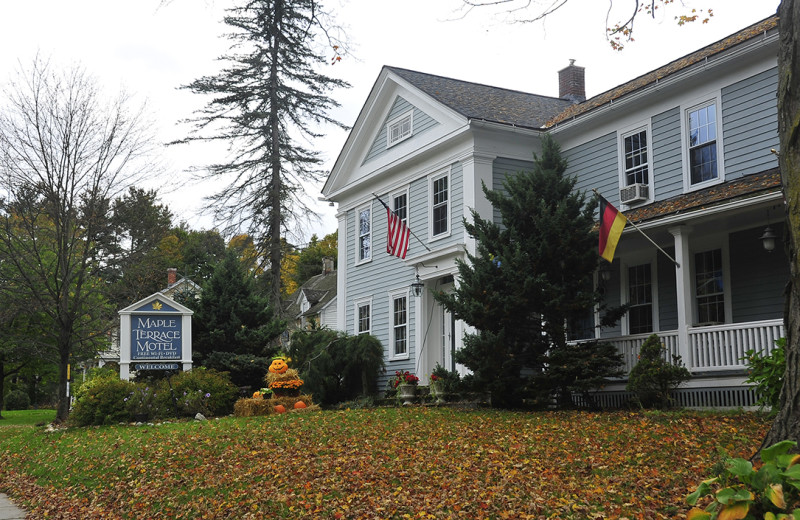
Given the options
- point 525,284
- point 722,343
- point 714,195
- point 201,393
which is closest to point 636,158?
point 714,195

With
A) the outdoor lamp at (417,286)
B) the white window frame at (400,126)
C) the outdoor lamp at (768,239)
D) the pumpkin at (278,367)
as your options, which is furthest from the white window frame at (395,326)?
the outdoor lamp at (768,239)

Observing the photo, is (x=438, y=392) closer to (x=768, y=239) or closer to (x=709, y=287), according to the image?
(x=709, y=287)

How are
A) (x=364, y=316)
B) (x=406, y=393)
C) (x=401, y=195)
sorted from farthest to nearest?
1. (x=364, y=316)
2. (x=401, y=195)
3. (x=406, y=393)

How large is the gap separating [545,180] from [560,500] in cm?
836

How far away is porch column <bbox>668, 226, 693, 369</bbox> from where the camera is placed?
1317 cm

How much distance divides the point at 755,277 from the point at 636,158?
3.67 metres

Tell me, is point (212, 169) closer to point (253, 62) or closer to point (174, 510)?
point (253, 62)

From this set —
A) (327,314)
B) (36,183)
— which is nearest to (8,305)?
(36,183)

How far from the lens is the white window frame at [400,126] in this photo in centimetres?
2034

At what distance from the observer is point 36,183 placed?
1875 centimetres

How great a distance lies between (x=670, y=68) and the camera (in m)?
16.0

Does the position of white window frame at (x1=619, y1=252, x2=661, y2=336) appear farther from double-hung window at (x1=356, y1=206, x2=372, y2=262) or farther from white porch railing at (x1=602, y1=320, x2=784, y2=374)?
double-hung window at (x1=356, y1=206, x2=372, y2=262)

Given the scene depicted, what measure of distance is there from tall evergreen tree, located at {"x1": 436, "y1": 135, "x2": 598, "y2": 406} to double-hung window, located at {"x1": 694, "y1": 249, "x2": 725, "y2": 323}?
2.27 metres

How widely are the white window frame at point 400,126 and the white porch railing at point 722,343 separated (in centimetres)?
889
